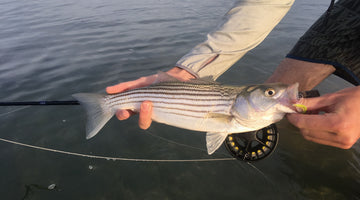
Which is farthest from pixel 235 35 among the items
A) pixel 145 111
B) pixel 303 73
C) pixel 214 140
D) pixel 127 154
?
pixel 127 154

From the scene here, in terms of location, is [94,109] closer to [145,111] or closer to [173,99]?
[145,111]

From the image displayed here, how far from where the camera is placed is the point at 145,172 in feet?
12.0

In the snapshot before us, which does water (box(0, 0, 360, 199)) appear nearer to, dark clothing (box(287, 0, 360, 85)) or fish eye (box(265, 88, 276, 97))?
dark clothing (box(287, 0, 360, 85))

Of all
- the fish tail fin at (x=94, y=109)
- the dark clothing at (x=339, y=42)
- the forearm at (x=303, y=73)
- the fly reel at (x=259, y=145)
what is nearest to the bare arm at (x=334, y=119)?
the fly reel at (x=259, y=145)

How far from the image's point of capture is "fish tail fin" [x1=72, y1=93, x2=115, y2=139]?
3158mm

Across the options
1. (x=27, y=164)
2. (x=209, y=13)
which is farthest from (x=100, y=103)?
(x=209, y=13)

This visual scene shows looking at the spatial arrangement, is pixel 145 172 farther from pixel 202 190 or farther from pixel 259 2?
pixel 259 2

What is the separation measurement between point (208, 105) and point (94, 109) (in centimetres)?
188

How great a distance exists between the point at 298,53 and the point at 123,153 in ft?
12.9

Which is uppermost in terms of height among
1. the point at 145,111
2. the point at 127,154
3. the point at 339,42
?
the point at 339,42

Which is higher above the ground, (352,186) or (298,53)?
(298,53)

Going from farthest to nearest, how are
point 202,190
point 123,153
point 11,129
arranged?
point 11,129 → point 123,153 → point 202,190

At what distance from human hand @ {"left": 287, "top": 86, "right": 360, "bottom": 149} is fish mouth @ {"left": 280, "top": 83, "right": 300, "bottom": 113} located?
0.31 ft

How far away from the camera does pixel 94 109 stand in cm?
319
